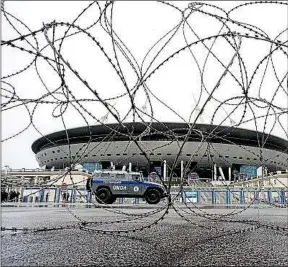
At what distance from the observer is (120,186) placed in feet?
59.7

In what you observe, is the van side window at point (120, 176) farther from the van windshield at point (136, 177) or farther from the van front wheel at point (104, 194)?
the van front wheel at point (104, 194)

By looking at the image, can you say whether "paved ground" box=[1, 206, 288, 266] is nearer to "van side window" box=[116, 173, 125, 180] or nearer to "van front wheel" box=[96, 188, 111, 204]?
"van front wheel" box=[96, 188, 111, 204]

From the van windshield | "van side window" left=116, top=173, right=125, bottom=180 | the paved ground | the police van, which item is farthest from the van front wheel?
the paved ground

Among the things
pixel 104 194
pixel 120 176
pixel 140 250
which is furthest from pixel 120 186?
pixel 140 250

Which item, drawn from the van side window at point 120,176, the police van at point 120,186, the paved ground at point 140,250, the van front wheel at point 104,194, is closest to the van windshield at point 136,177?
the police van at point 120,186

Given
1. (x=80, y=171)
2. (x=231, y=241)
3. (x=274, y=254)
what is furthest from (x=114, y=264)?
(x=80, y=171)

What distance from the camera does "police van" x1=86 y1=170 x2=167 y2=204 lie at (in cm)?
1791

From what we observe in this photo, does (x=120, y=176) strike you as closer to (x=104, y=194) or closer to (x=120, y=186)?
(x=120, y=186)

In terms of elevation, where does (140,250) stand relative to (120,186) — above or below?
below

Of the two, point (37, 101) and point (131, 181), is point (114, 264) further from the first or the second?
point (131, 181)

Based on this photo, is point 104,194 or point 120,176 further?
point 120,176

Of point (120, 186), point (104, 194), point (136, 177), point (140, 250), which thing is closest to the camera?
point (140, 250)

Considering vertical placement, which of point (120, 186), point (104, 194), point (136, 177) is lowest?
point (104, 194)

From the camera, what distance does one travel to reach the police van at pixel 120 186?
17.9 meters
